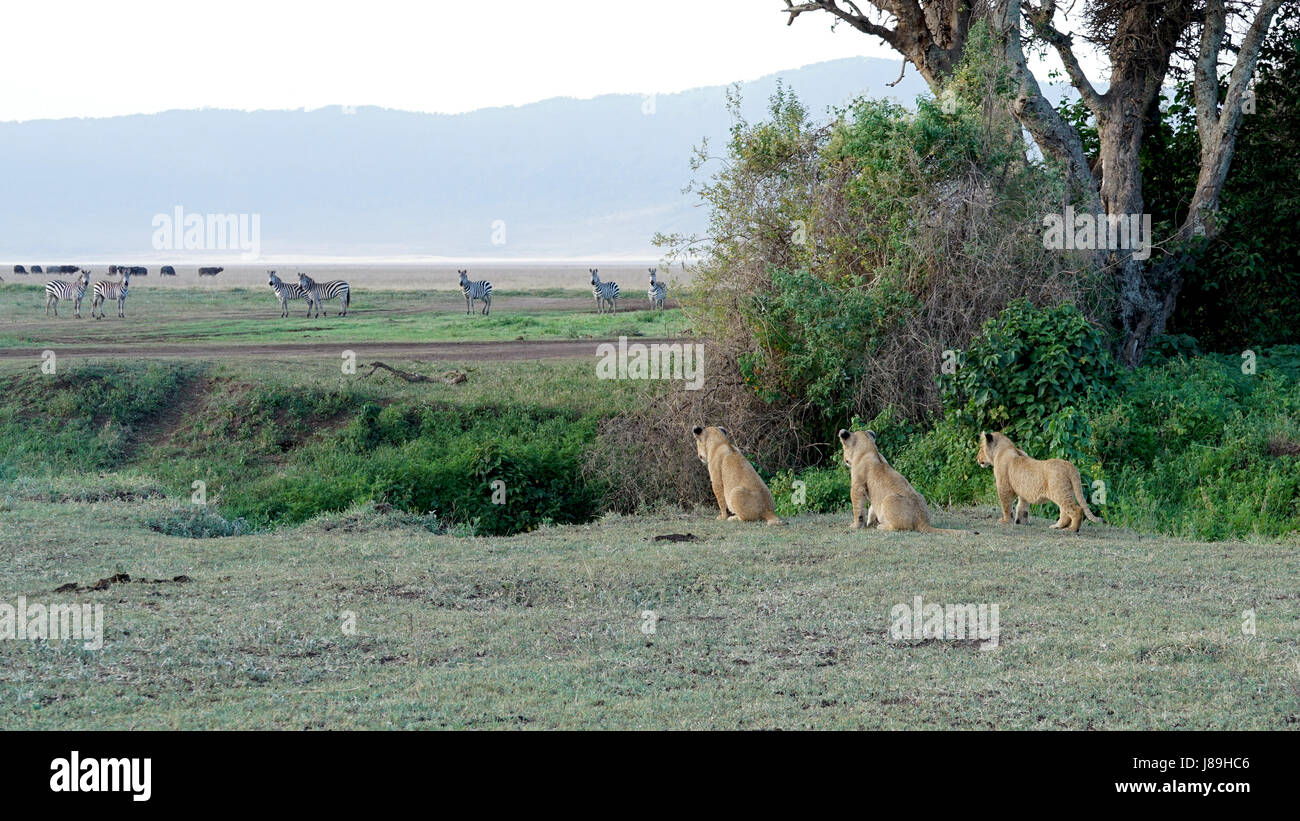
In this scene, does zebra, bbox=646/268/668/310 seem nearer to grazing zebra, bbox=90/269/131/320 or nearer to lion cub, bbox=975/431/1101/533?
grazing zebra, bbox=90/269/131/320

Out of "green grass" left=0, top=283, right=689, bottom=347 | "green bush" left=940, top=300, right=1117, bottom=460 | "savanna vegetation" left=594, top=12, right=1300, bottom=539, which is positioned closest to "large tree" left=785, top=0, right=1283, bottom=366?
"savanna vegetation" left=594, top=12, right=1300, bottom=539

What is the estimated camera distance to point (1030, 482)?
11.6 metres

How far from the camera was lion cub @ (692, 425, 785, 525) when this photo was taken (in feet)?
40.4

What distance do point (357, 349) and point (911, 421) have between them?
50.1ft

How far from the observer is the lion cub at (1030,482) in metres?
11.4

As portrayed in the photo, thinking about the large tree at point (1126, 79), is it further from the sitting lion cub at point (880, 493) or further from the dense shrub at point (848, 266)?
the sitting lion cub at point (880, 493)

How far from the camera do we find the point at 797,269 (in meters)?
17.0

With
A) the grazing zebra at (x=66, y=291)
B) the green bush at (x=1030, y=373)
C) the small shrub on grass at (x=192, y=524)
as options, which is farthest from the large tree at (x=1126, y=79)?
the grazing zebra at (x=66, y=291)

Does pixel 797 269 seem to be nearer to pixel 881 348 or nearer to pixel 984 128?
pixel 881 348

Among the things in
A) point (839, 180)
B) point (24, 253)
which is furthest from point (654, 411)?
point (24, 253)

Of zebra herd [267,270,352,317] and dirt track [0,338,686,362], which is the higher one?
zebra herd [267,270,352,317]

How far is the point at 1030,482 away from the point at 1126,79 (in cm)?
1237

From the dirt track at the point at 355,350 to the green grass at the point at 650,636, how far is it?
45.4ft

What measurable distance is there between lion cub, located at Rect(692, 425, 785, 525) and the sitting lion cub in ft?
2.88
